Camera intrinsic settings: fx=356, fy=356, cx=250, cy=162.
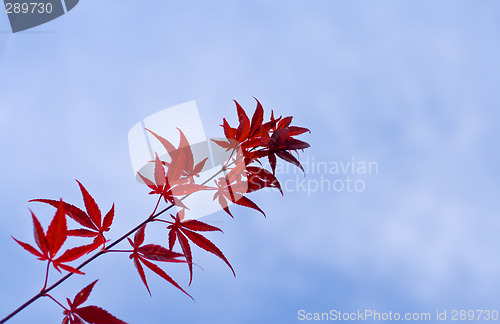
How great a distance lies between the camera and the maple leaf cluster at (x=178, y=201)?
3.68 ft

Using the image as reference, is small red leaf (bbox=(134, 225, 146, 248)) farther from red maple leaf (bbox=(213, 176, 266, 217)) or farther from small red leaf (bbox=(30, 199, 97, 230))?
red maple leaf (bbox=(213, 176, 266, 217))

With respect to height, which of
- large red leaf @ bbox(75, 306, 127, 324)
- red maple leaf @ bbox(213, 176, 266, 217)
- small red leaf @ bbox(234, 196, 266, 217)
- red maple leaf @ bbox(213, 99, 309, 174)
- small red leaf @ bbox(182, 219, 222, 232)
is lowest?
large red leaf @ bbox(75, 306, 127, 324)

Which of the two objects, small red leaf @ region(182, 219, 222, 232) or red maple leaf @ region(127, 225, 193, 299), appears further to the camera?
small red leaf @ region(182, 219, 222, 232)

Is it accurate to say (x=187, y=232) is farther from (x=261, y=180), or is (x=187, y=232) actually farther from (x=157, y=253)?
(x=261, y=180)

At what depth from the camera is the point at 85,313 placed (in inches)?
44.9

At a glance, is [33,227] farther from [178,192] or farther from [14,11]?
[14,11]

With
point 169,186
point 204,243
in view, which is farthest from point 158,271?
point 169,186

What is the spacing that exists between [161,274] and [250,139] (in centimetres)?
70

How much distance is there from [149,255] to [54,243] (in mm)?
312

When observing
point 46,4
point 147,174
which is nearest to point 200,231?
point 147,174

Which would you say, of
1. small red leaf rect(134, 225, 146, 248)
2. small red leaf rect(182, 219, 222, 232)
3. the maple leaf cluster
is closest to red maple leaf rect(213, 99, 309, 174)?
the maple leaf cluster

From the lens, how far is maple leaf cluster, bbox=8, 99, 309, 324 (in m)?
1.12

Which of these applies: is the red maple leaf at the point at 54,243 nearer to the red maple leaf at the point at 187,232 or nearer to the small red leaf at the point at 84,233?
the small red leaf at the point at 84,233

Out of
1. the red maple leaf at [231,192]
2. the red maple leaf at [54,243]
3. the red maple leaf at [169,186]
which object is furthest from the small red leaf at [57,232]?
the red maple leaf at [231,192]
